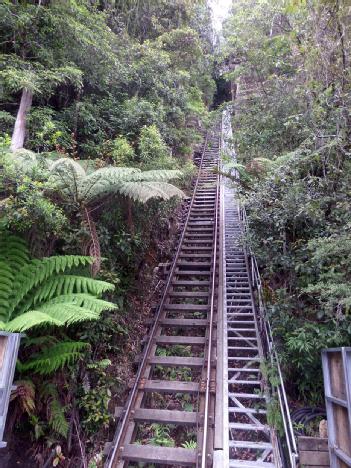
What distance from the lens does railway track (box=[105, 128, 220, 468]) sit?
383 cm

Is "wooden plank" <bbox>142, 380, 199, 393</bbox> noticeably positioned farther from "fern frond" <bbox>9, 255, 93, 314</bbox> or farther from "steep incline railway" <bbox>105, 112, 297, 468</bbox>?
"fern frond" <bbox>9, 255, 93, 314</bbox>

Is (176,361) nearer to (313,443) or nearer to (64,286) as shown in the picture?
(313,443)

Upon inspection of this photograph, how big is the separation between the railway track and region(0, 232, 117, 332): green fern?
1.64 meters

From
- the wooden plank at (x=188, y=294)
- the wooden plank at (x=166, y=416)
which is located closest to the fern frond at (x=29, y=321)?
the wooden plank at (x=166, y=416)

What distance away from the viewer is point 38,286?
3.80 m

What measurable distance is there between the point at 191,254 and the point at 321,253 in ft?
15.0

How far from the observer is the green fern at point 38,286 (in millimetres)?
3383

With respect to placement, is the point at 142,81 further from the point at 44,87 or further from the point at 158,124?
the point at 44,87

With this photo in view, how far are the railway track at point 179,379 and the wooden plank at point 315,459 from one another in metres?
0.94

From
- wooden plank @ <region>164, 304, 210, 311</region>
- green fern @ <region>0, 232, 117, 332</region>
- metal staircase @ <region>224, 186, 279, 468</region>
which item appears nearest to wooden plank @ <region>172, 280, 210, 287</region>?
metal staircase @ <region>224, 186, 279, 468</region>

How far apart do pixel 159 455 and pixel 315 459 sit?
158 cm

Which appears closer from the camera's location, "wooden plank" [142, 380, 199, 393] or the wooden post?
the wooden post

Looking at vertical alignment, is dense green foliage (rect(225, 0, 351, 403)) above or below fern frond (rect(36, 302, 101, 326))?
above

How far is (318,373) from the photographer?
4480 mm
